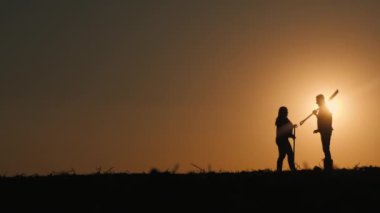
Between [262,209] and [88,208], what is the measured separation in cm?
310

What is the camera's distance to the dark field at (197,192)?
13.3 metres

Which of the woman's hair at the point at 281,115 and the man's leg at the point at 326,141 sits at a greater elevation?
the woman's hair at the point at 281,115

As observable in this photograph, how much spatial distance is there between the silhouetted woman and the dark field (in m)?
5.54

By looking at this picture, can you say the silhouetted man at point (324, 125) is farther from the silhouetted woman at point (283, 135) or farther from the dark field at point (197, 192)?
the dark field at point (197, 192)

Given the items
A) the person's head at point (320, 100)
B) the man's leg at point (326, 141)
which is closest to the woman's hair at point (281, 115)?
the person's head at point (320, 100)

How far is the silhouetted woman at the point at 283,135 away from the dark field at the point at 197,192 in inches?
218

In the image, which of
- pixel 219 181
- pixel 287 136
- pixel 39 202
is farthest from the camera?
pixel 287 136

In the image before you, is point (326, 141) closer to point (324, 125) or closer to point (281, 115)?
point (324, 125)

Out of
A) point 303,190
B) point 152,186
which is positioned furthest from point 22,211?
point 303,190

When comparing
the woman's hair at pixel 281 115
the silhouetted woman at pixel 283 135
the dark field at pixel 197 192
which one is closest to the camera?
the dark field at pixel 197 192

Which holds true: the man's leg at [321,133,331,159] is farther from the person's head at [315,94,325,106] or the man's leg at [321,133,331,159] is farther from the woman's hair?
the woman's hair

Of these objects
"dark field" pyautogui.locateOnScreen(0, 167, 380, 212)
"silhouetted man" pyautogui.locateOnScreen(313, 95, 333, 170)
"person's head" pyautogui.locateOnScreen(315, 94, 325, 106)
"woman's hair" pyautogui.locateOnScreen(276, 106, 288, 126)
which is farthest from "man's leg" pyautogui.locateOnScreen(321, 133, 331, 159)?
"dark field" pyautogui.locateOnScreen(0, 167, 380, 212)

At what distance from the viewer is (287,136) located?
22.0 m

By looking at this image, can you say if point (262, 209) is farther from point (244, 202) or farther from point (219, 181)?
point (219, 181)
